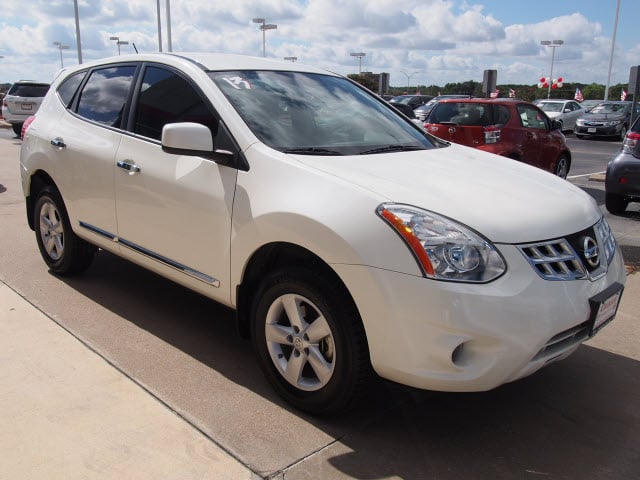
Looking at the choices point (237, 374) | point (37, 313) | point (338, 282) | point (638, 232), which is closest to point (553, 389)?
point (338, 282)

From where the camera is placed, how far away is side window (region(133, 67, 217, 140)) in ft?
11.6

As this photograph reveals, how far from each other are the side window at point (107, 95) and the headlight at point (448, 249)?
2.42 meters

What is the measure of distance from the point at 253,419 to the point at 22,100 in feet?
60.2

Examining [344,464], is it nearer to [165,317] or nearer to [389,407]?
[389,407]

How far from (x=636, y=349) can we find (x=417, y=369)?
2.17 metres

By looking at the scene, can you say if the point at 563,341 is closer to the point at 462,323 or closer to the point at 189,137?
the point at 462,323

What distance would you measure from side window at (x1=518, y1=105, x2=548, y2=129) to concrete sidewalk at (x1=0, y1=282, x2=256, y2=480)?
830 centimetres

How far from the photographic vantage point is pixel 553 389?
11.3 feet

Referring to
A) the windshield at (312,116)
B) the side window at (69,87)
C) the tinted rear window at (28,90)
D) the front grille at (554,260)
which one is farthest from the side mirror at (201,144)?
the tinted rear window at (28,90)

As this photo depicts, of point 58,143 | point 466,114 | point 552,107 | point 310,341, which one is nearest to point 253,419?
point 310,341

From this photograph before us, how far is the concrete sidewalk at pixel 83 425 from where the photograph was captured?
2.61 metres

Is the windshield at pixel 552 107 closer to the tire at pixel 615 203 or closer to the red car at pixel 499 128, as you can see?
the red car at pixel 499 128

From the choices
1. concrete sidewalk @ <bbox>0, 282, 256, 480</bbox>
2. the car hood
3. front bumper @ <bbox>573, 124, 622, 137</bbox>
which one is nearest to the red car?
the car hood

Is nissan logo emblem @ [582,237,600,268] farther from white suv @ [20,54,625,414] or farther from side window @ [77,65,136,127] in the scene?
side window @ [77,65,136,127]
